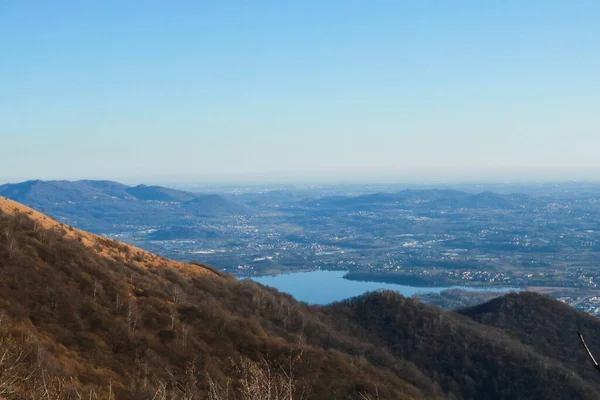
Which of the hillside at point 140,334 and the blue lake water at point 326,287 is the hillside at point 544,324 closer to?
the hillside at point 140,334

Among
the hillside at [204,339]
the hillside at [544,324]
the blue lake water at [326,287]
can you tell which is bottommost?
the blue lake water at [326,287]

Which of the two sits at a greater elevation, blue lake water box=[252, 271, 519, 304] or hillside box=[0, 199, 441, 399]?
hillside box=[0, 199, 441, 399]

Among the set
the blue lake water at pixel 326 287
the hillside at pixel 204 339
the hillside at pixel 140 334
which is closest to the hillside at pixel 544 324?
the hillside at pixel 204 339

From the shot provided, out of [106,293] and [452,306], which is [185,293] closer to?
[106,293]

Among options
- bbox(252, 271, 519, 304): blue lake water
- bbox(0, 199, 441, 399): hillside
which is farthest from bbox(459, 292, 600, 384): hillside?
bbox(252, 271, 519, 304): blue lake water

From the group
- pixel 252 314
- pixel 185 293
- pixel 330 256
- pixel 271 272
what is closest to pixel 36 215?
pixel 185 293

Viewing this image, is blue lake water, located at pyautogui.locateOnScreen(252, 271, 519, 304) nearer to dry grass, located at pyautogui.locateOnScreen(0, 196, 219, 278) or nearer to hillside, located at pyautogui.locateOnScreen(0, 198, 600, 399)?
hillside, located at pyautogui.locateOnScreen(0, 198, 600, 399)
